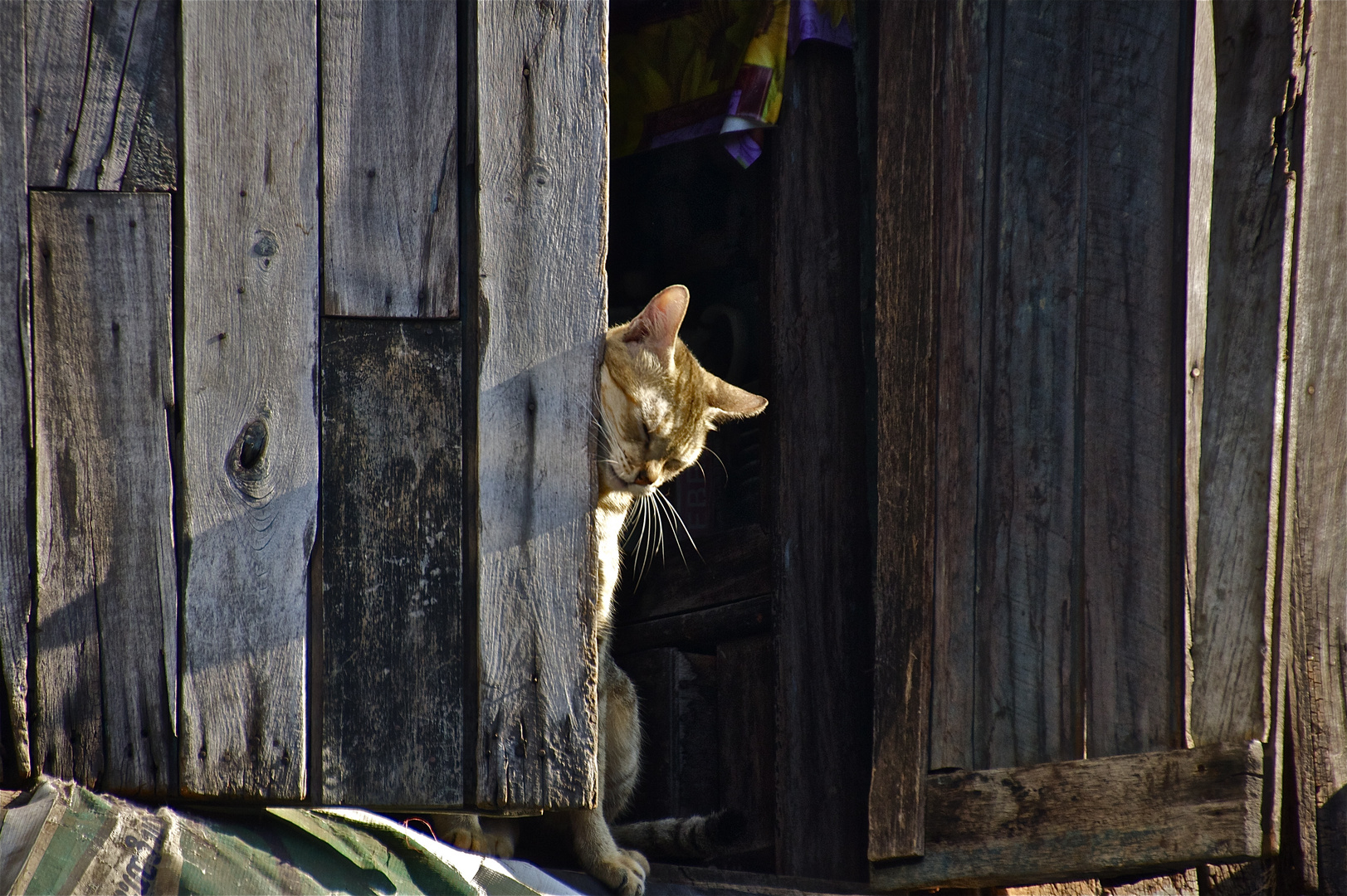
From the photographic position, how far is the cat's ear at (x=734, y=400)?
3.18 m

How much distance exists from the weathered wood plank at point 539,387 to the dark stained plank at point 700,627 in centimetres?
136

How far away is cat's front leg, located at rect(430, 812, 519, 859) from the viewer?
2.59 meters

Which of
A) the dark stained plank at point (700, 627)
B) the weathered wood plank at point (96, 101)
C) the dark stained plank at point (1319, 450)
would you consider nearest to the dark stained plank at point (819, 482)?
the dark stained plank at point (700, 627)

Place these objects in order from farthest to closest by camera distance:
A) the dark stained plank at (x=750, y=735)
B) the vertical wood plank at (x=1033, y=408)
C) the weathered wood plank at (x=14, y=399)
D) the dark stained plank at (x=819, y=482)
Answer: the dark stained plank at (x=750, y=735)
the dark stained plank at (x=819, y=482)
the vertical wood plank at (x=1033, y=408)
the weathered wood plank at (x=14, y=399)

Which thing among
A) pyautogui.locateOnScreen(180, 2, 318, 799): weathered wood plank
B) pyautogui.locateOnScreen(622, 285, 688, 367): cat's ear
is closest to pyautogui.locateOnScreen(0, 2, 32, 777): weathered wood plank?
pyautogui.locateOnScreen(180, 2, 318, 799): weathered wood plank

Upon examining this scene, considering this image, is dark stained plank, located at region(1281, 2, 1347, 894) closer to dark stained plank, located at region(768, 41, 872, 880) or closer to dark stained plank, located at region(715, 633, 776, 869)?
dark stained plank, located at region(768, 41, 872, 880)

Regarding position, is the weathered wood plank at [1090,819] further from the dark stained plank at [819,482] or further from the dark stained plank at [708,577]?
the dark stained plank at [708,577]

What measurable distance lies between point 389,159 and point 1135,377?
1746mm

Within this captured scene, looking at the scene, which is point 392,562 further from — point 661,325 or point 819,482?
point 819,482

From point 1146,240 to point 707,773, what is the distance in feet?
7.29

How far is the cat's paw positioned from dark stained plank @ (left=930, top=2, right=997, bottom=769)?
2.60 ft

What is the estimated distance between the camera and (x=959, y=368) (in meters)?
2.72

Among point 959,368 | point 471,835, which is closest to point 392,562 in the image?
point 471,835

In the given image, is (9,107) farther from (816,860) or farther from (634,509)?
(816,860)
